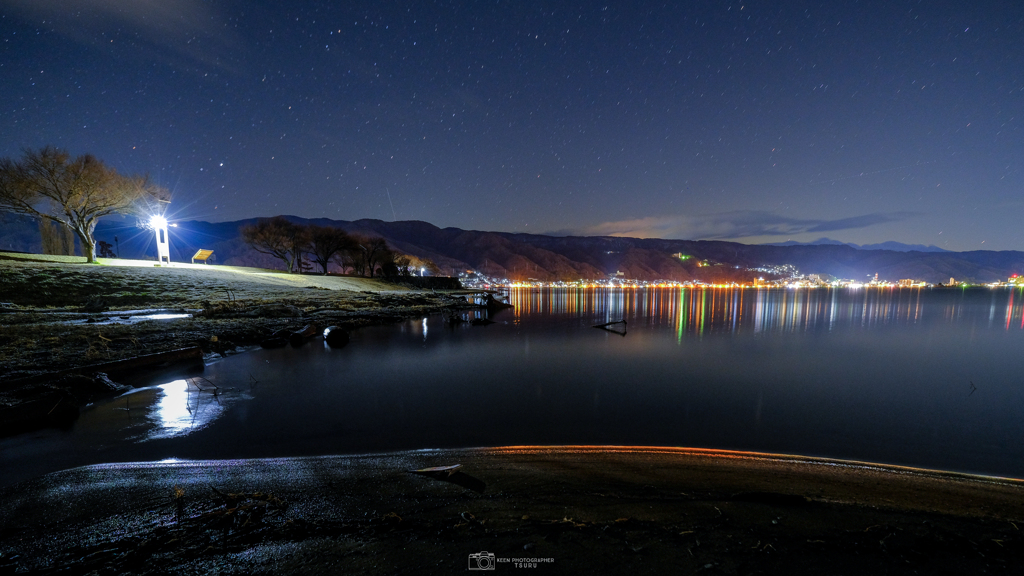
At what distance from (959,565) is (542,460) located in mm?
4749

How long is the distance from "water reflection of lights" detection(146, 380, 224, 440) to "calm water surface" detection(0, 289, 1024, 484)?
0.04m

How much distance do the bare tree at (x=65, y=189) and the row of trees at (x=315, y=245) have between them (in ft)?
86.3

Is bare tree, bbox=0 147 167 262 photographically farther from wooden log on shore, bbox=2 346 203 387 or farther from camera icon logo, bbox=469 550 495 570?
camera icon logo, bbox=469 550 495 570

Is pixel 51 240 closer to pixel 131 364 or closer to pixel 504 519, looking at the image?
pixel 131 364

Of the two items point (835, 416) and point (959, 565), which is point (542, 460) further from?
point (835, 416)

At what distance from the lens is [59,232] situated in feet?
173

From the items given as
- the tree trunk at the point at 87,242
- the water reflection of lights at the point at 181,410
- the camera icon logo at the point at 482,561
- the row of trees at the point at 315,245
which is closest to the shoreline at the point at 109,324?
the water reflection of lights at the point at 181,410

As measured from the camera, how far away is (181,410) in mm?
8602

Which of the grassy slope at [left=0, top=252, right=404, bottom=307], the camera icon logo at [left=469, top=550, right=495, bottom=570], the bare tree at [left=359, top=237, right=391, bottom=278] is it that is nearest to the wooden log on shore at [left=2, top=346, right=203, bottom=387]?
the camera icon logo at [left=469, top=550, right=495, bottom=570]

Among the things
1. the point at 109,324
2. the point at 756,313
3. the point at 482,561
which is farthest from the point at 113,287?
the point at 756,313

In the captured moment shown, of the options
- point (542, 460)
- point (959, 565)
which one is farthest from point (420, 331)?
point (959, 565)

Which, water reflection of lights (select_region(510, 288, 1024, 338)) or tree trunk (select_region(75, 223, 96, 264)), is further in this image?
tree trunk (select_region(75, 223, 96, 264))

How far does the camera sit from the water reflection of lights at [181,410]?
7574 mm

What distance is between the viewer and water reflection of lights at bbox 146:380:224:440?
7.57 meters
